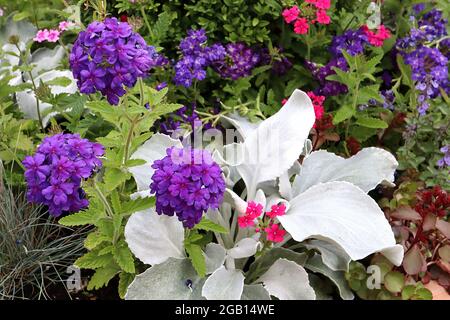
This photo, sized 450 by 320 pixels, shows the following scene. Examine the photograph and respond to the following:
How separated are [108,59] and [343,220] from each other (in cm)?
91

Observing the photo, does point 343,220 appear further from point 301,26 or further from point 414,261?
point 301,26

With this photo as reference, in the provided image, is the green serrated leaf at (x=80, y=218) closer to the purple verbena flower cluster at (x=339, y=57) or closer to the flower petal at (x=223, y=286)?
the flower petal at (x=223, y=286)

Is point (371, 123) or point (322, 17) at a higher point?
point (322, 17)

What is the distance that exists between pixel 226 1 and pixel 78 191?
48.9 inches

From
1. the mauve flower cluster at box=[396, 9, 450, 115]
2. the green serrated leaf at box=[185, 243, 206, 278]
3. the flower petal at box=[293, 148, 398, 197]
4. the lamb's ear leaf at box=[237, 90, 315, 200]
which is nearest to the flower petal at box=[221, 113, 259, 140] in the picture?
the lamb's ear leaf at box=[237, 90, 315, 200]

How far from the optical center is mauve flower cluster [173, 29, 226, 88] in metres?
2.57

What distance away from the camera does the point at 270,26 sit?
3029mm

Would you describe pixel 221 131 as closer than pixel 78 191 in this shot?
No

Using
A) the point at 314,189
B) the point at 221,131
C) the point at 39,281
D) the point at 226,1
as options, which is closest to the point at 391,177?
the point at 314,189

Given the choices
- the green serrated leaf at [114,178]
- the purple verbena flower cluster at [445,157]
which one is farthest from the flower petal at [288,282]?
the purple verbena flower cluster at [445,157]

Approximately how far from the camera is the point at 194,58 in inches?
102

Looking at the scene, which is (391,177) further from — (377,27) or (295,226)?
(377,27)

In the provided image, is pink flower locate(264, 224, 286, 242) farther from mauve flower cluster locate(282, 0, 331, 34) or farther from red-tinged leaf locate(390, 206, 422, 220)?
mauve flower cluster locate(282, 0, 331, 34)

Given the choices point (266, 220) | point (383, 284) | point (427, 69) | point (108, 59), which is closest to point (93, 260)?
point (266, 220)
